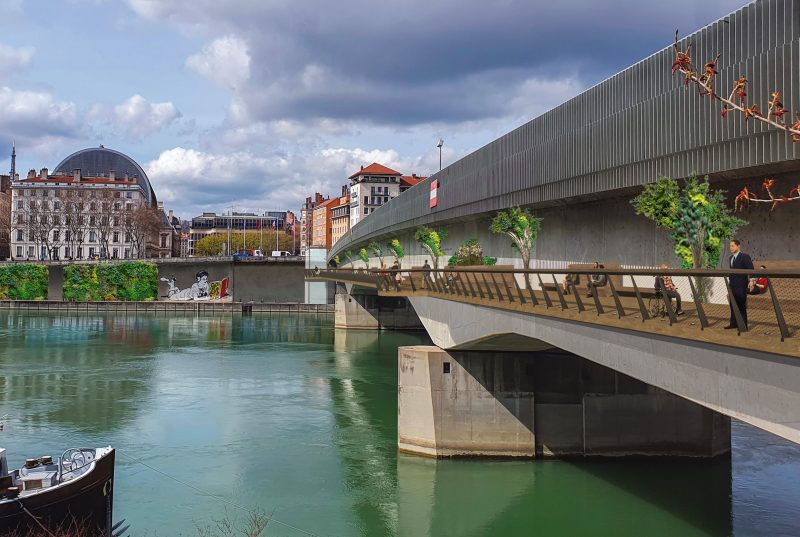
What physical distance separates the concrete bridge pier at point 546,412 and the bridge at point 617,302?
47mm

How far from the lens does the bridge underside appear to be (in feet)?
30.5

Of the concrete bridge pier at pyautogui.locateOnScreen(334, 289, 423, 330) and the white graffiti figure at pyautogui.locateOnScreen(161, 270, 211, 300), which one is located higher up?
the white graffiti figure at pyautogui.locateOnScreen(161, 270, 211, 300)

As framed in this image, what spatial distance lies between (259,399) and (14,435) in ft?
40.7

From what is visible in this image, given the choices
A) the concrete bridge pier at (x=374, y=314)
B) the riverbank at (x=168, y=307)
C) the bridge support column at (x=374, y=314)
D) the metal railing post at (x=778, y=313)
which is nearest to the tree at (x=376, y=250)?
the concrete bridge pier at (x=374, y=314)

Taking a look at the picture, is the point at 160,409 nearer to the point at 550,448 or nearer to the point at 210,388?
the point at 210,388

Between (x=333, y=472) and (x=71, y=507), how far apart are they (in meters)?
9.24

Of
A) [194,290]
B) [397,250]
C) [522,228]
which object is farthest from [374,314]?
[522,228]

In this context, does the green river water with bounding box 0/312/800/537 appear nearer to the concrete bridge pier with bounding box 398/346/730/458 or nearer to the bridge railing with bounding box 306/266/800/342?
the concrete bridge pier with bounding box 398/346/730/458

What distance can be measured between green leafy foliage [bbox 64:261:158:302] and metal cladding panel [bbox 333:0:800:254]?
9480 cm

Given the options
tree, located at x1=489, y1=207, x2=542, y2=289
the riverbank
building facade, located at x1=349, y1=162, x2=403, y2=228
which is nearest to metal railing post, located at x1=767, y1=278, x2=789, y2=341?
tree, located at x1=489, y1=207, x2=542, y2=289

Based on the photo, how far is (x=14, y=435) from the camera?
3011cm

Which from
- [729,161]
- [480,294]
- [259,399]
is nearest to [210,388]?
[259,399]

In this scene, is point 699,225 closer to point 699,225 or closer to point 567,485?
point 699,225

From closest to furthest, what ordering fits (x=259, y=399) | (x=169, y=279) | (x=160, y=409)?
(x=160, y=409)
(x=259, y=399)
(x=169, y=279)
